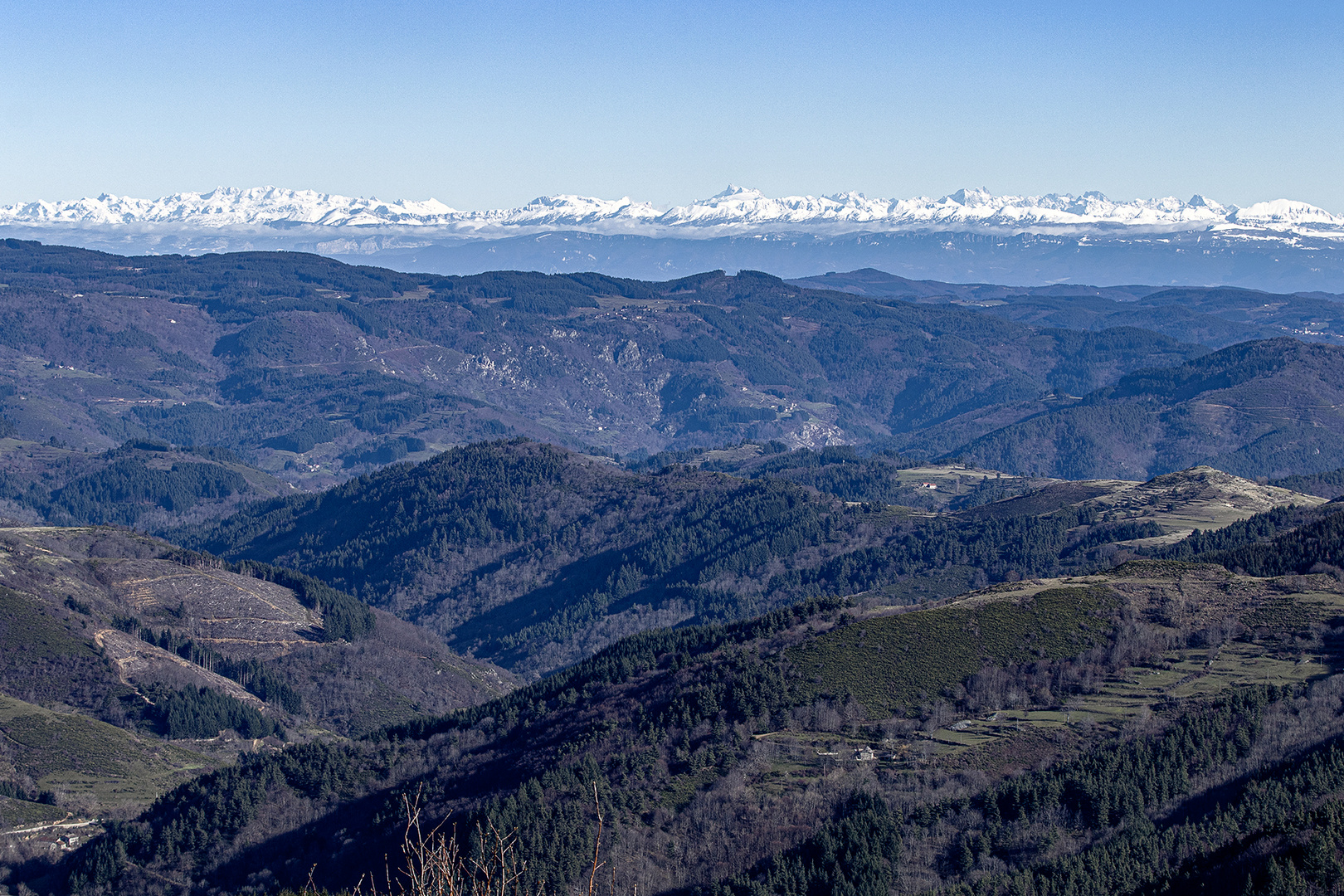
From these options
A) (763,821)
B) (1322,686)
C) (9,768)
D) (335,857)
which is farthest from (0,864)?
(1322,686)

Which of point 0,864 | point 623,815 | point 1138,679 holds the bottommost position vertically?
point 0,864

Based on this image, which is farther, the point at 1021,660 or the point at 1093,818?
the point at 1021,660

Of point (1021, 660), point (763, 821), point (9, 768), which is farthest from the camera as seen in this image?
point (9, 768)

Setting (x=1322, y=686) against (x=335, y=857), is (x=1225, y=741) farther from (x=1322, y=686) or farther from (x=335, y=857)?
(x=335, y=857)

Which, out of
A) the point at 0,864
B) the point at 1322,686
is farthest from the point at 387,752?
the point at 1322,686

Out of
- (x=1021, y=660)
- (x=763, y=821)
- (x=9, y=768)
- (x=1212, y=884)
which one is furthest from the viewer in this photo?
(x=9, y=768)

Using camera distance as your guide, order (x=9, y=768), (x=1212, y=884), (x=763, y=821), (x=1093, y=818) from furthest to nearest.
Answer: (x=9, y=768) < (x=763, y=821) < (x=1093, y=818) < (x=1212, y=884)

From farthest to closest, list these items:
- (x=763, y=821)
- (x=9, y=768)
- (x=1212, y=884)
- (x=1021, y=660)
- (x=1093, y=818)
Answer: (x=9, y=768), (x=1021, y=660), (x=763, y=821), (x=1093, y=818), (x=1212, y=884)

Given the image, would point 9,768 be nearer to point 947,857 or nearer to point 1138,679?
point 947,857

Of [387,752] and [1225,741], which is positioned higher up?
[1225,741]
